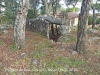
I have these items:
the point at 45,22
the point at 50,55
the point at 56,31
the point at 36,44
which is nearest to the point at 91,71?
the point at 50,55

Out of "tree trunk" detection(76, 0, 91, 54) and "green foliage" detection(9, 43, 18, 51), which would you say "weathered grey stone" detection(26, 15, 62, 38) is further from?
"tree trunk" detection(76, 0, 91, 54)

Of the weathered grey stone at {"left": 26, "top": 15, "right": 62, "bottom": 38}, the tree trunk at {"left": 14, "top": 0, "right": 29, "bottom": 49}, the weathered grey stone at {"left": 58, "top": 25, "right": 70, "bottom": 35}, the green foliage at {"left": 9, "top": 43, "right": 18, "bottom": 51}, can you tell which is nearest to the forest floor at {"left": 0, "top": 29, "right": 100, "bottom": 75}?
the green foliage at {"left": 9, "top": 43, "right": 18, "bottom": 51}

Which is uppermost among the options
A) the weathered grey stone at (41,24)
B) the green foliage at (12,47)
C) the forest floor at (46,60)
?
the weathered grey stone at (41,24)

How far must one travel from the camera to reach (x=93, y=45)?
1177 centimetres

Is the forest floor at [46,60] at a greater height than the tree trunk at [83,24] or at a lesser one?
lesser

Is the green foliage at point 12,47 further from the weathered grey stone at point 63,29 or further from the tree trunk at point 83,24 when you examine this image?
the weathered grey stone at point 63,29

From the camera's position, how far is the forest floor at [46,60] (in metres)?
8.10

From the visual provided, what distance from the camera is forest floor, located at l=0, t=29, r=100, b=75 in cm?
810

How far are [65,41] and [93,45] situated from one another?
2108 millimetres

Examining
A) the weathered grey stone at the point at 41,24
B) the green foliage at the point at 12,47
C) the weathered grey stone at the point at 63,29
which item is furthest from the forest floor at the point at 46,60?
the weathered grey stone at the point at 63,29

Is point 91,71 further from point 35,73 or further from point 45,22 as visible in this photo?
point 45,22

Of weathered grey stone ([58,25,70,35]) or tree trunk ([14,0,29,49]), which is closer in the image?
tree trunk ([14,0,29,49])

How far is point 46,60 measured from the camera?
888cm

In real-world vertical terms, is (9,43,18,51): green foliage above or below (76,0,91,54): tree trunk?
below
